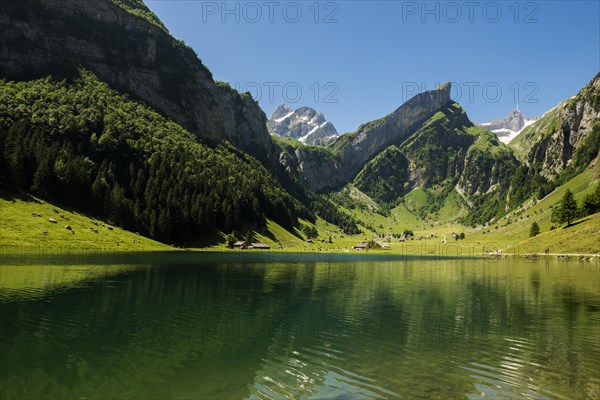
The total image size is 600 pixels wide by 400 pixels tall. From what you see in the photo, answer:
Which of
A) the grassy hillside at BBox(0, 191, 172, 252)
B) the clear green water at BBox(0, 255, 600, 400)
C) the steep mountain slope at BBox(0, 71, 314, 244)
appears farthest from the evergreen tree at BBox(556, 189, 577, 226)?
the grassy hillside at BBox(0, 191, 172, 252)

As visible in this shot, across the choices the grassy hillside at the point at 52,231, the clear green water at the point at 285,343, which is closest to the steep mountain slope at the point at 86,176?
the grassy hillside at the point at 52,231

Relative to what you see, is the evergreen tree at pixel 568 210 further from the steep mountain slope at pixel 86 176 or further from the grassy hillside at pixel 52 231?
the grassy hillside at pixel 52 231

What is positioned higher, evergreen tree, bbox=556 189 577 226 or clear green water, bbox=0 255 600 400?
evergreen tree, bbox=556 189 577 226

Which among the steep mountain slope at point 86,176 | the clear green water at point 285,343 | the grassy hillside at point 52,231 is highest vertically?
the steep mountain slope at point 86,176

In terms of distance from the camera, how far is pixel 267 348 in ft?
95.6

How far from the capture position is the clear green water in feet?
69.2

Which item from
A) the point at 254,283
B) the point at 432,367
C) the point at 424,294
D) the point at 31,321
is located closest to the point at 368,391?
the point at 432,367

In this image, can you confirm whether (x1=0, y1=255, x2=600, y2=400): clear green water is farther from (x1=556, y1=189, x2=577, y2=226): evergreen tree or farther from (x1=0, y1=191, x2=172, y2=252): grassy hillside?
(x1=556, y1=189, x2=577, y2=226): evergreen tree

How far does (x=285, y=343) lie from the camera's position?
101ft

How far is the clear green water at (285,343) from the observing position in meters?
21.1

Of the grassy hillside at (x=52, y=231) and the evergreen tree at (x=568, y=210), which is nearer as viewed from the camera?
the grassy hillside at (x=52, y=231)

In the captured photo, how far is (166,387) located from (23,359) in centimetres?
1086

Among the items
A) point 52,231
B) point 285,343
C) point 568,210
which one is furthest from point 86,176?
point 568,210

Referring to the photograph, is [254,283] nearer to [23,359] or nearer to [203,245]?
[23,359]
